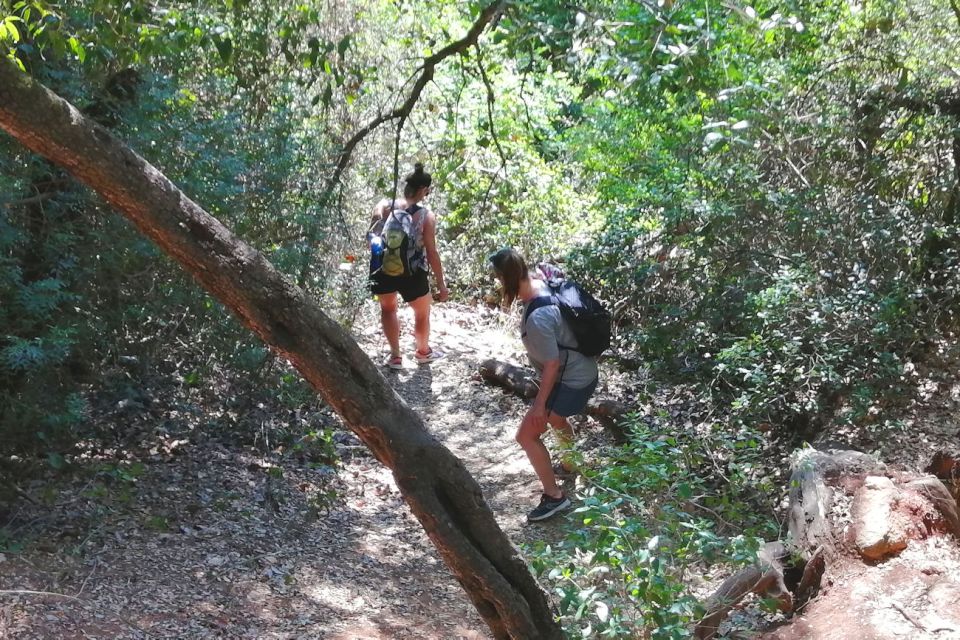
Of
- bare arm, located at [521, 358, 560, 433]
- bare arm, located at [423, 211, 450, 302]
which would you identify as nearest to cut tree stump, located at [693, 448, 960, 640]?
bare arm, located at [521, 358, 560, 433]

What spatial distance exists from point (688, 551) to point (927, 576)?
149 centimetres

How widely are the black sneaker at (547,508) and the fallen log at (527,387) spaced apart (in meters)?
1.26

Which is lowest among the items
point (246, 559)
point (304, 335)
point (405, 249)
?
point (246, 559)

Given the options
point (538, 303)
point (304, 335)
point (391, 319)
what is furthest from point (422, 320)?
point (304, 335)

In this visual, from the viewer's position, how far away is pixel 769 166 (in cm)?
787

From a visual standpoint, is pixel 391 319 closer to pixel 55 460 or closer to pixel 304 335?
pixel 55 460

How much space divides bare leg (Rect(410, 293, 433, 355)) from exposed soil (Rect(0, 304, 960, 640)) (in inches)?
63.2

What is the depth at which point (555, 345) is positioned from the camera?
19.6 ft

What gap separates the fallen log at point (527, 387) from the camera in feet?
25.4

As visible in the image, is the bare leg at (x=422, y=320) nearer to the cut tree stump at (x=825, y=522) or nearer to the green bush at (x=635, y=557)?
the green bush at (x=635, y=557)

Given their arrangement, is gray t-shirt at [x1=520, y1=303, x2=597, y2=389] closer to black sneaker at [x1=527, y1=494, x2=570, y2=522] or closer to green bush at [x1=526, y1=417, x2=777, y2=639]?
black sneaker at [x1=527, y1=494, x2=570, y2=522]

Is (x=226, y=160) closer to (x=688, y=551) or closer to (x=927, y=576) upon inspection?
(x=688, y=551)

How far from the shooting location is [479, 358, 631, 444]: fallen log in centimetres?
775

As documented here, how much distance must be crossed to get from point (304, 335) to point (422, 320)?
5702 millimetres
